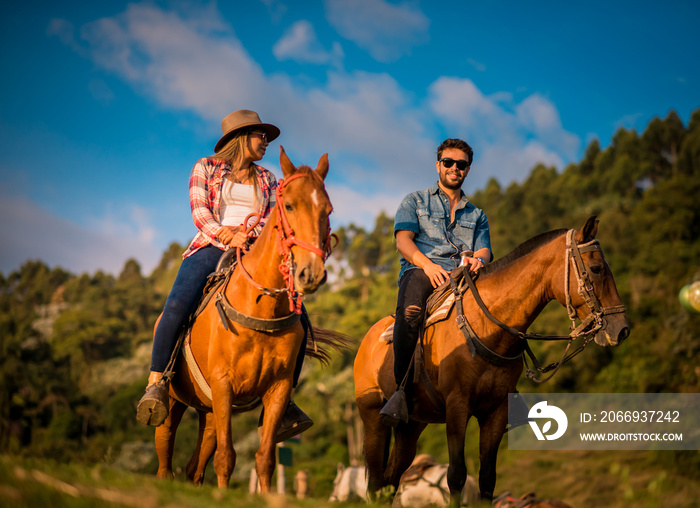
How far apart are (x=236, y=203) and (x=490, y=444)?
3744 millimetres

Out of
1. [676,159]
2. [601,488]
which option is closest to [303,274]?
[601,488]

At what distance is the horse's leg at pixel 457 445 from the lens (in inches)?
243

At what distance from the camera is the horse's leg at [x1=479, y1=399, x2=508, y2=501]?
6.41 metres

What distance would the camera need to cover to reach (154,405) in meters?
6.14

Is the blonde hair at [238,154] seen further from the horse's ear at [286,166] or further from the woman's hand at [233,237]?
the horse's ear at [286,166]

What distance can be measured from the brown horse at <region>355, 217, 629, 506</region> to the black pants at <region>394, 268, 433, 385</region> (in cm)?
17

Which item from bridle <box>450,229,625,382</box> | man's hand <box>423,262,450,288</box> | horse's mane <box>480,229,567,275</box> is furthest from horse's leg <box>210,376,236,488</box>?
horse's mane <box>480,229,567,275</box>

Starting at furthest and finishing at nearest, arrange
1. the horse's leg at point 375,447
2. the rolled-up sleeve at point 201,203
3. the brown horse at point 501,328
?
the horse's leg at point 375,447 → the rolled-up sleeve at point 201,203 → the brown horse at point 501,328

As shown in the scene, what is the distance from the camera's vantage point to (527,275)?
6.50 meters

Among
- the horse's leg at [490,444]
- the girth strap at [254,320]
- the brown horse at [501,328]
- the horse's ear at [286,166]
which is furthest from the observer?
the horse's leg at [490,444]

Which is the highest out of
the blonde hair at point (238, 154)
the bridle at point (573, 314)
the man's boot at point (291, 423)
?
the blonde hair at point (238, 154)

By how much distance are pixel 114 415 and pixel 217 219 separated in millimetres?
47633

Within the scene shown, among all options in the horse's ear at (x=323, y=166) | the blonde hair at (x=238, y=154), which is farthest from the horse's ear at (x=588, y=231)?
the blonde hair at (x=238, y=154)
